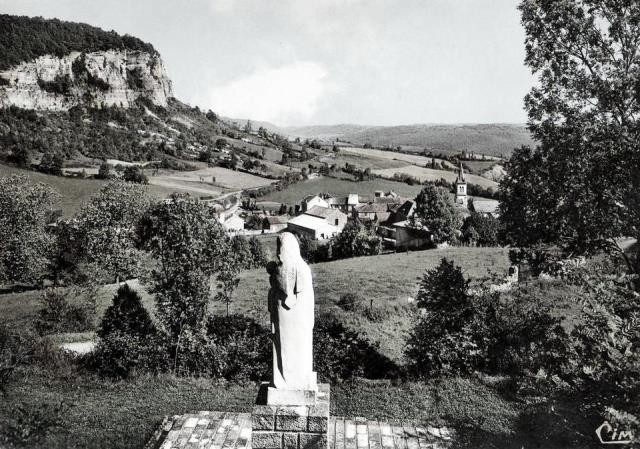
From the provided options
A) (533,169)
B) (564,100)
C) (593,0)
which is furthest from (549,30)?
(533,169)

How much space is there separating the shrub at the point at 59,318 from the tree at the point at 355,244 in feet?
93.9

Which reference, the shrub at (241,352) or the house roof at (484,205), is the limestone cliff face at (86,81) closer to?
the house roof at (484,205)

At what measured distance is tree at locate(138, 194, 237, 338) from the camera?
1284 cm

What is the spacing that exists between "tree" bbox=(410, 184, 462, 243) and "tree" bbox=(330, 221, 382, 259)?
→ 587 centimetres

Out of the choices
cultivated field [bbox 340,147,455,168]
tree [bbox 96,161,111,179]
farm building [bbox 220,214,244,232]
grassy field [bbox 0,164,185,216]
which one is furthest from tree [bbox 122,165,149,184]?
cultivated field [bbox 340,147,455,168]

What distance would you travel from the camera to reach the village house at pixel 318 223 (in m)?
56.9

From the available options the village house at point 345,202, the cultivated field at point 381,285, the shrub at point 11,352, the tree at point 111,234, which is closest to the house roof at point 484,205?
the village house at point 345,202

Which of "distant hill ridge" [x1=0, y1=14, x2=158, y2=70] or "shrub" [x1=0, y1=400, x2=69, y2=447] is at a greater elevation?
"distant hill ridge" [x1=0, y1=14, x2=158, y2=70]

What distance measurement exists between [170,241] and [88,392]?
429 centimetres

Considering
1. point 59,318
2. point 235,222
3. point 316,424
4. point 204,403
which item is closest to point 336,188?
point 235,222

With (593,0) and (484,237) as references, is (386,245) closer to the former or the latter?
(484,237)

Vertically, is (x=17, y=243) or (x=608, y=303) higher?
(x=608, y=303)

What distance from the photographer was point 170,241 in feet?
42.3

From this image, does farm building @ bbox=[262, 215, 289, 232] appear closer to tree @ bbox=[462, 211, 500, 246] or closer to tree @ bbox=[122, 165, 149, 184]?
tree @ bbox=[122, 165, 149, 184]
